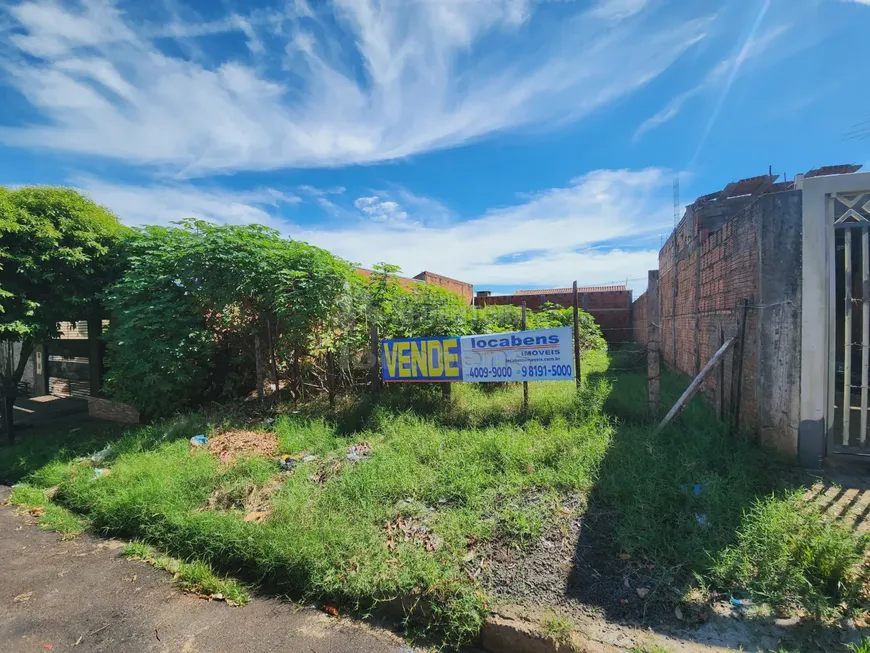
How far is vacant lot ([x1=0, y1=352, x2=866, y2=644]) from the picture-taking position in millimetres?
2615

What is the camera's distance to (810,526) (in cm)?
283

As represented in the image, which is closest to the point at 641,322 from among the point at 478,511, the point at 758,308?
the point at 758,308

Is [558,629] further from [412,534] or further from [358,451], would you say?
[358,451]

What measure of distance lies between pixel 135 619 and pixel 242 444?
2746 millimetres

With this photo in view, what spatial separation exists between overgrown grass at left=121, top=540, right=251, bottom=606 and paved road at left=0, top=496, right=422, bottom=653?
0.19ft

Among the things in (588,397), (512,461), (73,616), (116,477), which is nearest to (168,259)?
(116,477)

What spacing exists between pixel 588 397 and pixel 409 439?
2.49 m

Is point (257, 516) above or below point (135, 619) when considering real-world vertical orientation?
above

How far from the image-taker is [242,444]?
5.48 m

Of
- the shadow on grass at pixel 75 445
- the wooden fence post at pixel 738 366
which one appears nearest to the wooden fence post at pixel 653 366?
the wooden fence post at pixel 738 366

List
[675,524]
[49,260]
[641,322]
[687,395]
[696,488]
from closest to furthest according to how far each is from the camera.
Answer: [675,524] → [696,488] → [687,395] → [49,260] → [641,322]

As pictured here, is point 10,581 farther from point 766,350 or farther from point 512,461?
point 766,350

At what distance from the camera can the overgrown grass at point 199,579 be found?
3.03 m

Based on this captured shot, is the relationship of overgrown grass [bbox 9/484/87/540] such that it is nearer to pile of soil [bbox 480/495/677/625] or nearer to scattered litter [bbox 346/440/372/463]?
scattered litter [bbox 346/440/372/463]
